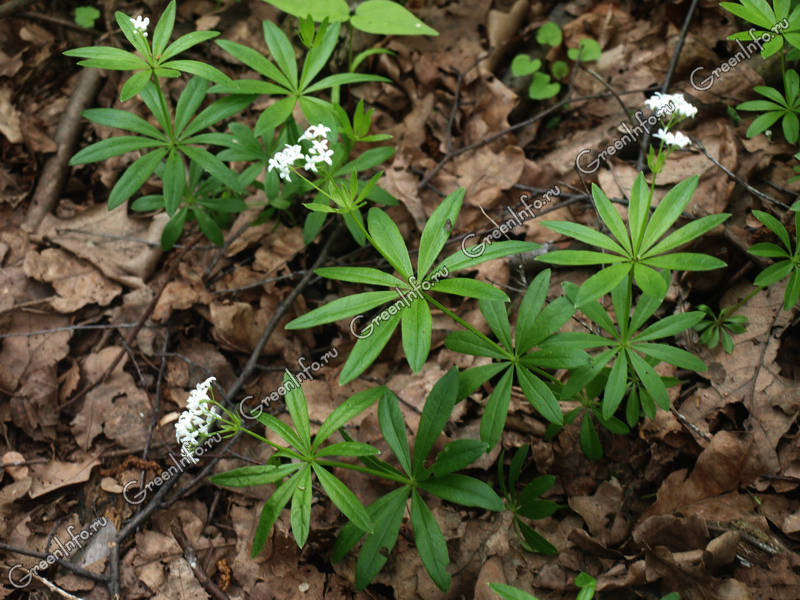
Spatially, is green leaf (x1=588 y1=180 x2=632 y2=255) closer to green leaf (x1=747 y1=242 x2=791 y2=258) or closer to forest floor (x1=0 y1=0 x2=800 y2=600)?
green leaf (x1=747 y1=242 x2=791 y2=258)

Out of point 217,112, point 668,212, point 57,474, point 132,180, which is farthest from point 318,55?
point 57,474

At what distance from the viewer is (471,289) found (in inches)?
89.1

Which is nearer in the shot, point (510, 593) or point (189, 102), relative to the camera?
point (510, 593)

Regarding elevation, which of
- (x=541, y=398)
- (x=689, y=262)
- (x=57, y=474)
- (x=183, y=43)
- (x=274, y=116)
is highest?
(x=183, y=43)

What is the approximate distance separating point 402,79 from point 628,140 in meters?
1.70

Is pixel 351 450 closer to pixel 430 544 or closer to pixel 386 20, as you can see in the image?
pixel 430 544

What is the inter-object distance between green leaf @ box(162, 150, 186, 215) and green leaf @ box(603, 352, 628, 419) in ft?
7.46

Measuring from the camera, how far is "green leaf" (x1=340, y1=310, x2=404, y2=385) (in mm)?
2240

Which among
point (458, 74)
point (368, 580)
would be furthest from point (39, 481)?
point (458, 74)

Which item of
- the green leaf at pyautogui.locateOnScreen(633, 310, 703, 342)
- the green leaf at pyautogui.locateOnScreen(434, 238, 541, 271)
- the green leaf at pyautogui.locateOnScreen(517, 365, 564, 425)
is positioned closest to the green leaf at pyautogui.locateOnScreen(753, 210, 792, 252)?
the green leaf at pyautogui.locateOnScreen(633, 310, 703, 342)

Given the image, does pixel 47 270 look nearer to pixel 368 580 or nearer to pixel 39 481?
pixel 39 481

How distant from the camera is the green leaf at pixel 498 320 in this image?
2.57m

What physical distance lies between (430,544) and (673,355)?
4.08 feet

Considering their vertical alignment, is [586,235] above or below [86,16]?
below
